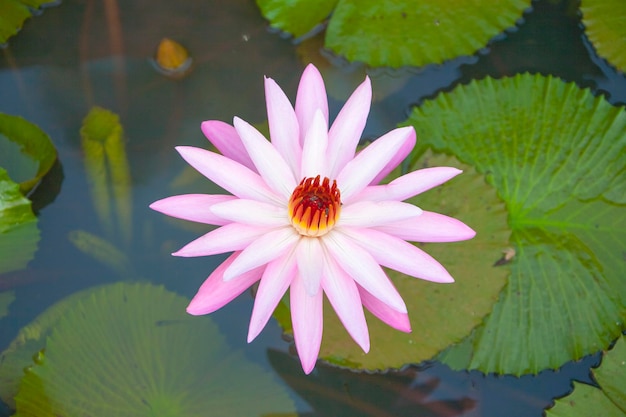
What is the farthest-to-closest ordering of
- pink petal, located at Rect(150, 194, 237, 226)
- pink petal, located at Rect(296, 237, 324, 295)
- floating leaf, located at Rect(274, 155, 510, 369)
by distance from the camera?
floating leaf, located at Rect(274, 155, 510, 369) → pink petal, located at Rect(150, 194, 237, 226) → pink petal, located at Rect(296, 237, 324, 295)

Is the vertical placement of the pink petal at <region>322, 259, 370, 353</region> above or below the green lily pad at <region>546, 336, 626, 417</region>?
above

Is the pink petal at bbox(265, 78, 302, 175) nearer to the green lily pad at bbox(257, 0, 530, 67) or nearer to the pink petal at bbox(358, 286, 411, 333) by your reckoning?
the pink petal at bbox(358, 286, 411, 333)

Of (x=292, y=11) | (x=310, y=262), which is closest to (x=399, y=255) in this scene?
(x=310, y=262)

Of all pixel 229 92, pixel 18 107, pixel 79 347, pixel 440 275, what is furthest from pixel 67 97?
pixel 440 275

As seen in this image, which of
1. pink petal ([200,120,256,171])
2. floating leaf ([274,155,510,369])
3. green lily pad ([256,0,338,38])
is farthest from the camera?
green lily pad ([256,0,338,38])

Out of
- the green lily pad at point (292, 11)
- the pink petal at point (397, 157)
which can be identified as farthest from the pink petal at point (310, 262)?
the green lily pad at point (292, 11)

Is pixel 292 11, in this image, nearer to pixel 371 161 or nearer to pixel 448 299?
pixel 371 161

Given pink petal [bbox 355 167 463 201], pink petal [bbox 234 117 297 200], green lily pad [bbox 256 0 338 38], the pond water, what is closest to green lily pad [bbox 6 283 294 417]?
the pond water
